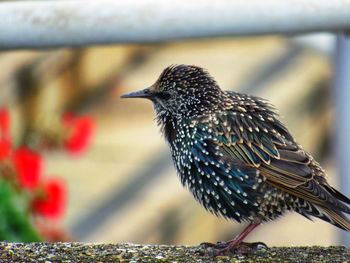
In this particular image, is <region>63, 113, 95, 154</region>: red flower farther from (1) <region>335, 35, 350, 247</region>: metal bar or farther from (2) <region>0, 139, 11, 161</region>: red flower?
(1) <region>335, 35, 350, 247</region>: metal bar

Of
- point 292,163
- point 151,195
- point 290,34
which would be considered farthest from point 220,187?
point 151,195

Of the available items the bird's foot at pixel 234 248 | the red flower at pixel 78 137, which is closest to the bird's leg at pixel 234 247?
the bird's foot at pixel 234 248

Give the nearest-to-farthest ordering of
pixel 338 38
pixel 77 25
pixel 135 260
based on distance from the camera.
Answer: pixel 135 260
pixel 77 25
pixel 338 38

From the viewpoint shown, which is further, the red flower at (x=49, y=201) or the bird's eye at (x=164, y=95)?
the red flower at (x=49, y=201)

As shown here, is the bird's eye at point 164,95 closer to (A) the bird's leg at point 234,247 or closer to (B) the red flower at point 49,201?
(A) the bird's leg at point 234,247

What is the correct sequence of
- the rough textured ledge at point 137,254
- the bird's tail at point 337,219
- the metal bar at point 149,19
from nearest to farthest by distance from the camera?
the rough textured ledge at point 137,254, the bird's tail at point 337,219, the metal bar at point 149,19

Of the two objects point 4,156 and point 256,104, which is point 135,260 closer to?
point 256,104

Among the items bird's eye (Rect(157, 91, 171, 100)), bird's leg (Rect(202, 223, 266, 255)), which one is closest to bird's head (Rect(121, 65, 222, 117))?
bird's eye (Rect(157, 91, 171, 100))
